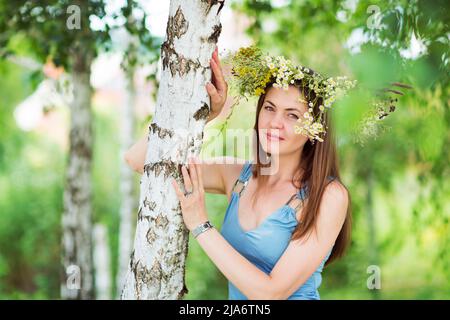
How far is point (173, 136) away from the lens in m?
1.98

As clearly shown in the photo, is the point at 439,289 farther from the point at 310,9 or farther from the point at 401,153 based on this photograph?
the point at 310,9

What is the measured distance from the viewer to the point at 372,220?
256 inches

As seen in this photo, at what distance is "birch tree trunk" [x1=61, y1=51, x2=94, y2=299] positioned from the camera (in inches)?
156

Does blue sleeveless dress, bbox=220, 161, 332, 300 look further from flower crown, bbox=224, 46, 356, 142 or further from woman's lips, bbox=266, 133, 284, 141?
flower crown, bbox=224, 46, 356, 142

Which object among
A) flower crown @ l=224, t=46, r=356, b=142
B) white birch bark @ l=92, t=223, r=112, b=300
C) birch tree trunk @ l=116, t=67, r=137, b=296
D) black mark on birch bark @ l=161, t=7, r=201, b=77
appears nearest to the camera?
black mark on birch bark @ l=161, t=7, r=201, b=77

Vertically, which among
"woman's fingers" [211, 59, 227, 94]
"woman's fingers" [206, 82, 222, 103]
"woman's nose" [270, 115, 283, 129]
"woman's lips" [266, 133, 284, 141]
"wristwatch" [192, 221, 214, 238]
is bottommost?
"wristwatch" [192, 221, 214, 238]

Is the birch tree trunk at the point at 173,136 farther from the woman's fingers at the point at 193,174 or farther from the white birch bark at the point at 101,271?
the white birch bark at the point at 101,271

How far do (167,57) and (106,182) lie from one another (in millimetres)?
5830

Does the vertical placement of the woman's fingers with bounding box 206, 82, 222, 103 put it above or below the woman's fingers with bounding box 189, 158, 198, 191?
above

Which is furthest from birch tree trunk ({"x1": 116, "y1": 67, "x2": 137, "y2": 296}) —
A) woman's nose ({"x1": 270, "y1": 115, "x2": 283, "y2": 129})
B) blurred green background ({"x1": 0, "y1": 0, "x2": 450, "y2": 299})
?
woman's nose ({"x1": 270, "y1": 115, "x2": 283, "y2": 129})

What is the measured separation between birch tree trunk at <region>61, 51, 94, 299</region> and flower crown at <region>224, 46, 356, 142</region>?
196cm

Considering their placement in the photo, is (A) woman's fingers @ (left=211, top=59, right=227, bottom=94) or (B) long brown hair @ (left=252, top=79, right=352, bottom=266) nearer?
(A) woman's fingers @ (left=211, top=59, right=227, bottom=94)

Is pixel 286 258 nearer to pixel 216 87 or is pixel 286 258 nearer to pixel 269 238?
pixel 269 238

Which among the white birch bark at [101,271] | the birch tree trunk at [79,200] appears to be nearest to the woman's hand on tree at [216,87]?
the birch tree trunk at [79,200]
